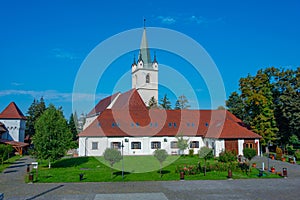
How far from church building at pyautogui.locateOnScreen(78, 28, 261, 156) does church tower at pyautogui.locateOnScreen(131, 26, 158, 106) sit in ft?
72.7

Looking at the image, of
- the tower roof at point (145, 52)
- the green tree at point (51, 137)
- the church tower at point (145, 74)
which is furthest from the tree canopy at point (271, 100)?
the tower roof at point (145, 52)

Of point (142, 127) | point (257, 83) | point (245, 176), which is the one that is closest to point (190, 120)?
point (142, 127)

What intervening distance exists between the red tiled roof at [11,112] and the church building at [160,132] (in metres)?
20.0

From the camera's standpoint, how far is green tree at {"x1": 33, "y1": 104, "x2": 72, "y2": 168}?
25.7 meters

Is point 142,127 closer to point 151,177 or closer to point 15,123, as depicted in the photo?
point 151,177

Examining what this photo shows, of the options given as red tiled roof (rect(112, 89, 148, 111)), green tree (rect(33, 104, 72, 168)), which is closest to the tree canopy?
red tiled roof (rect(112, 89, 148, 111))

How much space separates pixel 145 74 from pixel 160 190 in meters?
54.9

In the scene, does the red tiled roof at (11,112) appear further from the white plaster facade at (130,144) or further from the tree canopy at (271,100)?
the tree canopy at (271,100)

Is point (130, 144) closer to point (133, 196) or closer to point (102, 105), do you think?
point (133, 196)

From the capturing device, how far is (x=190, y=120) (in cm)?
4259

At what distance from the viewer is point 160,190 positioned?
54.2 ft

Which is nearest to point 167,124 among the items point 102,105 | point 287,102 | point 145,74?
point 287,102

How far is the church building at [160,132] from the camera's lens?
117 feet

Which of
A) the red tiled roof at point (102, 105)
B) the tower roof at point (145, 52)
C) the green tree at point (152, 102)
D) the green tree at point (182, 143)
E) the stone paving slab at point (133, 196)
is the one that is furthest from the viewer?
the tower roof at point (145, 52)
